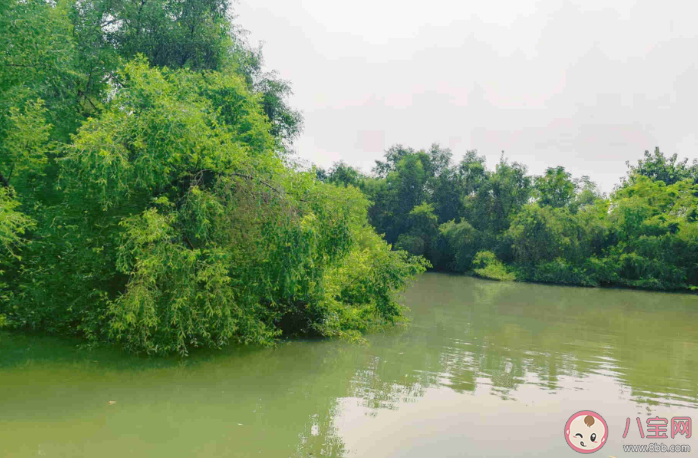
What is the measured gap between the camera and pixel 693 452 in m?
6.79

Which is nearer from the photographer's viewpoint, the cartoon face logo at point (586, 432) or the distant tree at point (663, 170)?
the cartoon face logo at point (586, 432)

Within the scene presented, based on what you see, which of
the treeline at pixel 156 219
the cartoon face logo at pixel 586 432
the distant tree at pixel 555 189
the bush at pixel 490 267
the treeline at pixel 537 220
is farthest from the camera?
the distant tree at pixel 555 189

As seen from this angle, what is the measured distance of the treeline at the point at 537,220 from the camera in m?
36.5

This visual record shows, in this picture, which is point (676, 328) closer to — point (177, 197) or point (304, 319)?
point (304, 319)

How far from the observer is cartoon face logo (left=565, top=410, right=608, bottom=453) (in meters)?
6.85

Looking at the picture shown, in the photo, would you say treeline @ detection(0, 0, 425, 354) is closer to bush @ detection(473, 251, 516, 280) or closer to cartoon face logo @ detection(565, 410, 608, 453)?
cartoon face logo @ detection(565, 410, 608, 453)

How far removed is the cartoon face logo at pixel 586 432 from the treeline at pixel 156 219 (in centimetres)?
527

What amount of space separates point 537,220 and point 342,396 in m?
33.6

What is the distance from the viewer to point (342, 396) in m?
8.30

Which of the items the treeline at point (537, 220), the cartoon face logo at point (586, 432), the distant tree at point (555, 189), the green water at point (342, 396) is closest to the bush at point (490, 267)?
the treeline at point (537, 220)

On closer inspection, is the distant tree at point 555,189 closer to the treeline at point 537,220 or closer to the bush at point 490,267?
the treeline at point 537,220

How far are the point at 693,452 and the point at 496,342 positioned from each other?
6871 millimetres

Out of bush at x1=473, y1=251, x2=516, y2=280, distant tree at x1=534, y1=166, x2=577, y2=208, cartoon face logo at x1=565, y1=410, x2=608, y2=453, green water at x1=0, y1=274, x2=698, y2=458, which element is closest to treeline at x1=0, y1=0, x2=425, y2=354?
green water at x1=0, y1=274, x2=698, y2=458

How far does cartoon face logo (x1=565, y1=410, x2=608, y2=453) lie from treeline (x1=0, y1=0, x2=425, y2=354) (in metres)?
5.27
